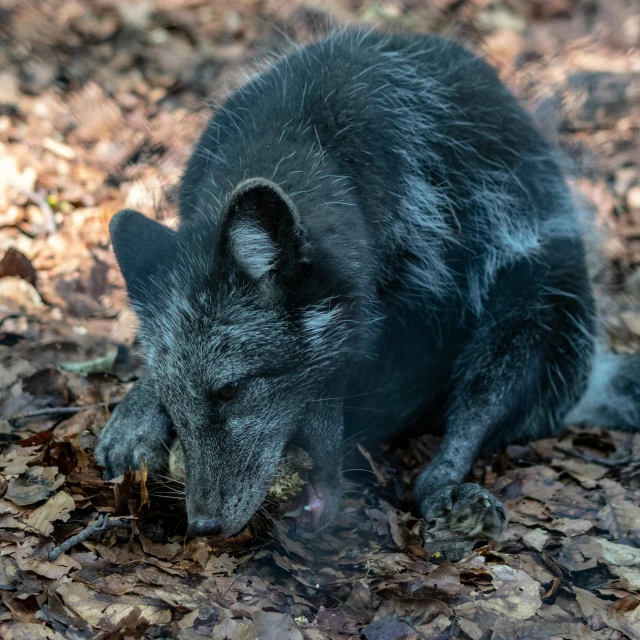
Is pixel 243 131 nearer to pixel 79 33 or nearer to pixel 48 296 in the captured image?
pixel 48 296

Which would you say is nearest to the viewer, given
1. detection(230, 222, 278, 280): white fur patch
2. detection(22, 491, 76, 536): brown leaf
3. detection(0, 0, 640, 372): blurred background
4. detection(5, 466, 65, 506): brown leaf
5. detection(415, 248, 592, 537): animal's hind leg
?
detection(230, 222, 278, 280): white fur patch

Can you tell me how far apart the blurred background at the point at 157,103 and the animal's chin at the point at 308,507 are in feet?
7.15

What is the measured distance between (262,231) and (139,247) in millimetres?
914

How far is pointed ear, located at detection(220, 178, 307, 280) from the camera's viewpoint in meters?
3.30

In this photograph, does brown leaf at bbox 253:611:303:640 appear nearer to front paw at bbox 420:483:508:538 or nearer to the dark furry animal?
the dark furry animal

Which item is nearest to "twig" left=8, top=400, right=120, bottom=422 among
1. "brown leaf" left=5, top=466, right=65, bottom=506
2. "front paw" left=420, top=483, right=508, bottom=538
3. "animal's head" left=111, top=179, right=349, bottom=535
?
"brown leaf" left=5, top=466, right=65, bottom=506

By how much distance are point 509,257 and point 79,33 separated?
5696 mm

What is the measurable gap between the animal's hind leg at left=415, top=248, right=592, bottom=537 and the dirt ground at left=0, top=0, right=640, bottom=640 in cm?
25

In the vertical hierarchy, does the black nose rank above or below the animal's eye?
below

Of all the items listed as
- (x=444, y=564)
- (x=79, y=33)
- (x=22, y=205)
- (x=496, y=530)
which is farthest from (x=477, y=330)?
(x=79, y=33)

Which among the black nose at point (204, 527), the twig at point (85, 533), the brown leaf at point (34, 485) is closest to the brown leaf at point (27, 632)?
the twig at point (85, 533)

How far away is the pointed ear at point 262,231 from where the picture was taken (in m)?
3.30

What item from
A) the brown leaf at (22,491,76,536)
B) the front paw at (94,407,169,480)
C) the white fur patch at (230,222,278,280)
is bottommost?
the brown leaf at (22,491,76,536)

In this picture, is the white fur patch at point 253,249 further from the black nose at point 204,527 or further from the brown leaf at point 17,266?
the brown leaf at point 17,266
